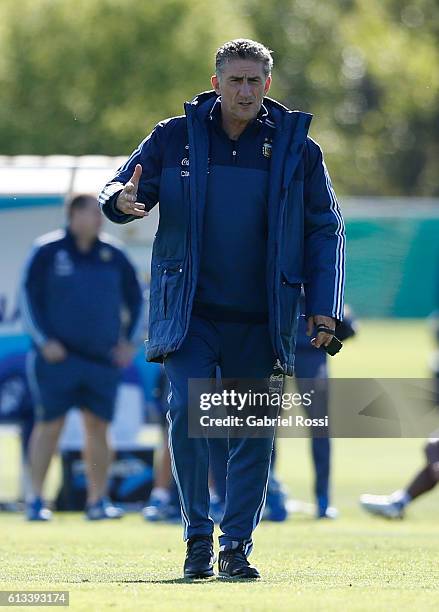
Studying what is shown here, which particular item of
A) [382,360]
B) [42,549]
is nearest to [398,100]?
[382,360]

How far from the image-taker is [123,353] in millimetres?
13523

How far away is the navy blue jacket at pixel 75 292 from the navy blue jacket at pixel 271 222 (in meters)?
5.42

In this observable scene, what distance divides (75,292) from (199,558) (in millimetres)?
5888

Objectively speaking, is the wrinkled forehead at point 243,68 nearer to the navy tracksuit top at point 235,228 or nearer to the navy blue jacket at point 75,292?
the navy tracksuit top at point 235,228

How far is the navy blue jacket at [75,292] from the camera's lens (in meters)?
13.4

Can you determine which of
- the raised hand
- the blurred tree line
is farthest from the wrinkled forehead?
the blurred tree line

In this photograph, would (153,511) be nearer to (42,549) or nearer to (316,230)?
(42,549)

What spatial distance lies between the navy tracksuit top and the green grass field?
1231 mm

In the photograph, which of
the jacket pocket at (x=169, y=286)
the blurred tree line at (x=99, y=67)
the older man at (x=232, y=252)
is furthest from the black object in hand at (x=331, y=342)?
the blurred tree line at (x=99, y=67)

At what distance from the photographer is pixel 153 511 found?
13312 millimetres

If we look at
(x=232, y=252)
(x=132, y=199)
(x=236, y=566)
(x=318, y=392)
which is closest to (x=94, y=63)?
(x=318, y=392)

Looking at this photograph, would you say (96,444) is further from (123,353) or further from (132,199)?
(132,199)

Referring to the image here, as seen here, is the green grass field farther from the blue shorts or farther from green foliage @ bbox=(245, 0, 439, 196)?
green foliage @ bbox=(245, 0, 439, 196)

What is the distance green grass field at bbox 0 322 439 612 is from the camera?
22.4 feet
